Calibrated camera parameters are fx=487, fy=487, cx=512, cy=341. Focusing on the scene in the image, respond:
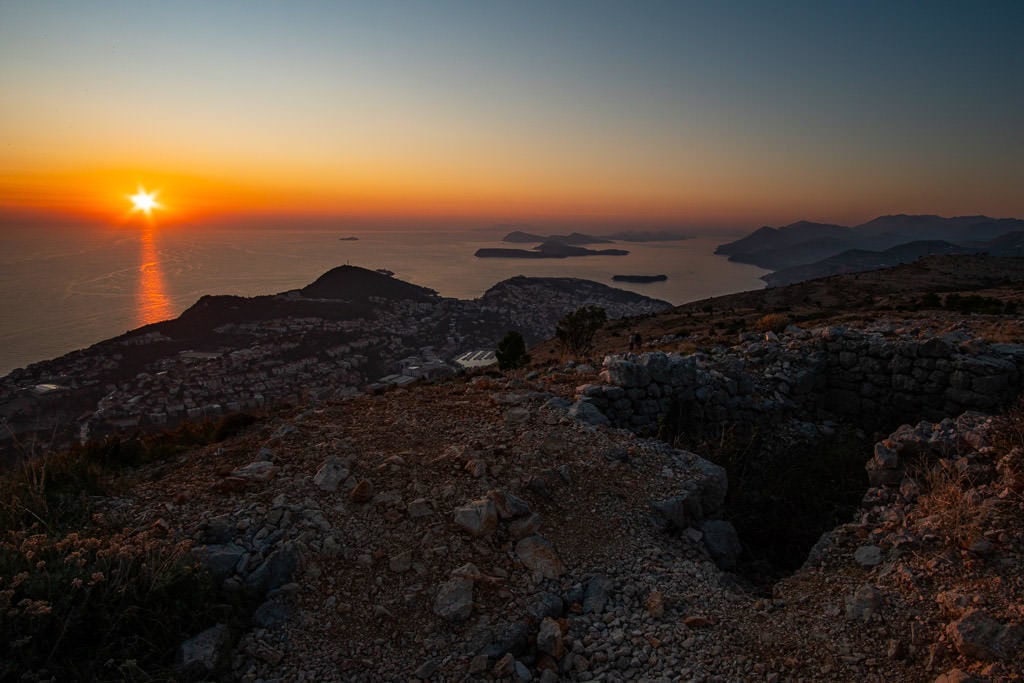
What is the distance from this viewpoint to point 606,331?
1019 inches

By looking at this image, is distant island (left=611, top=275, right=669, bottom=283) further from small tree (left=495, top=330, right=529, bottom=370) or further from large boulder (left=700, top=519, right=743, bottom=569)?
large boulder (left=700, top=519, right=743, bottom=569)

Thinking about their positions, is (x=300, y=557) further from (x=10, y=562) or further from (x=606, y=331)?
(x=606, y=331)

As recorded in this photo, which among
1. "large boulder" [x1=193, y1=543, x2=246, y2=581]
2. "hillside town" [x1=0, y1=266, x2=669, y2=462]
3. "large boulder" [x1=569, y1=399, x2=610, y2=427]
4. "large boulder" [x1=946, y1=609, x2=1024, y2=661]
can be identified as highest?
"large boulder" [x1=569, y1=399, x2=610, y2=427]

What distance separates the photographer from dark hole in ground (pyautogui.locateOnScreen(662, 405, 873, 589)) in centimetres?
543

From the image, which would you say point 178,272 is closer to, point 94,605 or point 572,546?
point 94,605

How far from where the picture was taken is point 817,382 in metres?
9.09

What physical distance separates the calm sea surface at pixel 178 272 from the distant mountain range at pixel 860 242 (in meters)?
8.91

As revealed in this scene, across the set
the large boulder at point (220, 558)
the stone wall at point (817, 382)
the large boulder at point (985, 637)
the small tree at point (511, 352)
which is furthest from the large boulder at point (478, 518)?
the small tree at point (511, 352)

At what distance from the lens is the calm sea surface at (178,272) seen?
43188 mm

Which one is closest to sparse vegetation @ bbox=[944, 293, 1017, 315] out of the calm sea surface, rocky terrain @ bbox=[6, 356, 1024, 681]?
rocky terrain @ bbox=[6, 356, 1024, 681]

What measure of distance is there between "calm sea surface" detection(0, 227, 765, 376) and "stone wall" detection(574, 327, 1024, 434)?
3836 cm

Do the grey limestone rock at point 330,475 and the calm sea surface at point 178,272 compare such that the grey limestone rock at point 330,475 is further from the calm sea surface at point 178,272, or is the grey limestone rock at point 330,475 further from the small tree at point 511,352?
the calm sea surface at point 178,272

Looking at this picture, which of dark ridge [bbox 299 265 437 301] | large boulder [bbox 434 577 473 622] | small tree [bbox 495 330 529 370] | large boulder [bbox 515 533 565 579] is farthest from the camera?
dark ridge [bbox 299 265 437 301]

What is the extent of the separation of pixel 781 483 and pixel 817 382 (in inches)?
140
